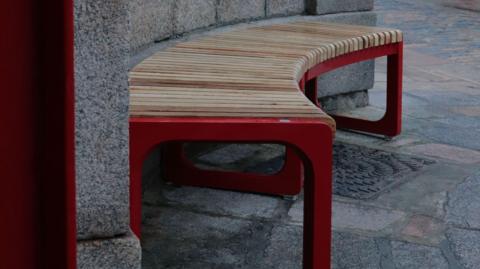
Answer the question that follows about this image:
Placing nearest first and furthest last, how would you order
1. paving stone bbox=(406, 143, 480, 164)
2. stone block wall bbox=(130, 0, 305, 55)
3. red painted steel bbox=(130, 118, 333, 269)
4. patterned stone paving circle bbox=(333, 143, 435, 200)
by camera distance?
red painted steel bbox=(130, 118, 333, 269)
stone block wall bbox=(130, 0, 305, 55)
patterned stone paving circle bbox=(333, 143, 435, 200)
paving stone bbox=(406, 143, 480, 164)

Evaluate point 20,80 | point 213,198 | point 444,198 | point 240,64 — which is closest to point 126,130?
point 20,80

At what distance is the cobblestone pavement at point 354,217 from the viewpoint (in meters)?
3.27

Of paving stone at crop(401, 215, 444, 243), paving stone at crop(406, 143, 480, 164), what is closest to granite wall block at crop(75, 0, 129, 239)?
paving stone at crop(401, 215, 444, 243)

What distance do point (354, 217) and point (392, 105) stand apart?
1377 mm

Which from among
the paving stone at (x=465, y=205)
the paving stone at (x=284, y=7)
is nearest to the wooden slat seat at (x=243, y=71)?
the paving stone at (x=284, y=7)

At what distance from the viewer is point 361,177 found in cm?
430

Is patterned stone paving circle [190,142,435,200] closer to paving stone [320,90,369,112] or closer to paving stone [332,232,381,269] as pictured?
paving stone [332,232,381,269]

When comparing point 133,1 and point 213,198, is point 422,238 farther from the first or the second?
point 133,1

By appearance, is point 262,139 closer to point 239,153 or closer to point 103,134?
point 103,134

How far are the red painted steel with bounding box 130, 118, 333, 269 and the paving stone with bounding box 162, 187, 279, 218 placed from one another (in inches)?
38.0

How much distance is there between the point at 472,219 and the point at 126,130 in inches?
78.5

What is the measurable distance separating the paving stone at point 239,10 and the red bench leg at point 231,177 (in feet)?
3.52

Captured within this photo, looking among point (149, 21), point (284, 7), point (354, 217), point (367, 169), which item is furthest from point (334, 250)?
point (284, 7)

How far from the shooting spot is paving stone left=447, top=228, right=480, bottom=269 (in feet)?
10.6
